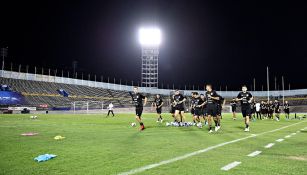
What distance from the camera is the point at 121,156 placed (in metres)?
6.39

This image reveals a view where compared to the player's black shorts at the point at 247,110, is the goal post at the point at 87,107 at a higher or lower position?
lower

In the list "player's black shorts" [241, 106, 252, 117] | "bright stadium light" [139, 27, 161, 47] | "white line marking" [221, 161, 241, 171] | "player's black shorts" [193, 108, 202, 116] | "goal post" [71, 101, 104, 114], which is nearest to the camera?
"white line marking" [221, 161, 241, 171]

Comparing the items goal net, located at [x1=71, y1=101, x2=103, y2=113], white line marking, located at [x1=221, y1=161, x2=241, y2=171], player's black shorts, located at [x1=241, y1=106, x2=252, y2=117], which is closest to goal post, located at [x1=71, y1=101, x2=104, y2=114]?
goal net, located at [x1=71, y1=101, x2=103, y2=113]

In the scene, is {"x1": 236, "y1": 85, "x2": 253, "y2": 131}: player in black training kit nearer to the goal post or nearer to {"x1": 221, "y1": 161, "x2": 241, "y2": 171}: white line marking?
{"x1": 221, "y1": 161, "x2": 241, "y2": 171}: white line marking

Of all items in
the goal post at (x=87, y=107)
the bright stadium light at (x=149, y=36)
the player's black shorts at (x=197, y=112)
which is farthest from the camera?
the bright stadium light at (x=149, y=36)

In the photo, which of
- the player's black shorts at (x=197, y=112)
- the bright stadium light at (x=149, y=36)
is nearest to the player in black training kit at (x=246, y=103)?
the player's black shorts at (x=197, y=112)

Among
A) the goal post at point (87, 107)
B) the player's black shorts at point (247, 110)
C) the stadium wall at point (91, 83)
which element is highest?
the stadium wall at point (91, 83)

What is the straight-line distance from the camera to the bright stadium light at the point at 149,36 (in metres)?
66.9

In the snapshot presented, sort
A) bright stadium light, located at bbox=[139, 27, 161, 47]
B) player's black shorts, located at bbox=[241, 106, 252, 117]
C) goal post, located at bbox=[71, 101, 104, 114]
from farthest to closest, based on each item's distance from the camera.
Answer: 1. bright stadium light, located at bbox=[139, 27, 161, 47]
2. goal post, located at bbox=[71, 101, 104, 114]
3. player's black shorts, located at bbox=[241, 106, 252, 117]

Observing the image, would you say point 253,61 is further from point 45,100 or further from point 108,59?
point 45,100

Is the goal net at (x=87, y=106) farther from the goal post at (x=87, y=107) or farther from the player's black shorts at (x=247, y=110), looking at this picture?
the player's black shorts at (x=247, y=110)

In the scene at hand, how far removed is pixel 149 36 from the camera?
223 ft

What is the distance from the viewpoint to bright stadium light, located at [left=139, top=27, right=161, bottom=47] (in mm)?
66894

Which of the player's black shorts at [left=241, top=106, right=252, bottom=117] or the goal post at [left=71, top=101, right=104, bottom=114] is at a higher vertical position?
the player's black shorts at [left=241, top=106, right=252, bottom=117]
